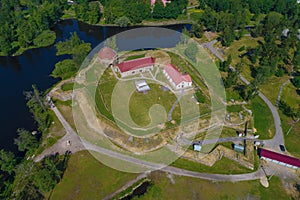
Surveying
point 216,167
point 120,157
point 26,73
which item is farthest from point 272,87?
point 26,73

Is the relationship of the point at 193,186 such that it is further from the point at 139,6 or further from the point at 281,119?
the point at 139,6

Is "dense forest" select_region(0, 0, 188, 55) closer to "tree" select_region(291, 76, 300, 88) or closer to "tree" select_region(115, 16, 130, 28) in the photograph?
"tree" select_region(115, 16, 130, 28)

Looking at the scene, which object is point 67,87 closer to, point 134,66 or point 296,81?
point 134,66

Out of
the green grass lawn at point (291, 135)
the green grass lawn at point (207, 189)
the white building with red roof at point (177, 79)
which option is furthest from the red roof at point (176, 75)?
the green grass lawn at point (207, 189)

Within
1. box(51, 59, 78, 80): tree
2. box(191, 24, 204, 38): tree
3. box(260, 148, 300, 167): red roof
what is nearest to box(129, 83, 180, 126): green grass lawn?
box(260, 148, 300, 167): red roof

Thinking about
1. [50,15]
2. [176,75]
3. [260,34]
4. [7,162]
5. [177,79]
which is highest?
[50,15]

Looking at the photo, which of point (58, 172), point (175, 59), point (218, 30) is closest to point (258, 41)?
point (218, 30)
